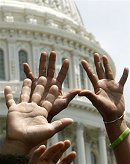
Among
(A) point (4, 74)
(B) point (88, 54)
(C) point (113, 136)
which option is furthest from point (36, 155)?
(B) point (88, 54)

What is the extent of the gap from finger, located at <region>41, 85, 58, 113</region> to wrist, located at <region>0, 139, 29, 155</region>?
1.88ft

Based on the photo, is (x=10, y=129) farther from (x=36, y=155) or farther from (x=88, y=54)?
(x=88, y=54)

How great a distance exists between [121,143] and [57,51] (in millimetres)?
54995

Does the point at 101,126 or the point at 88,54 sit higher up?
the point at 88,54

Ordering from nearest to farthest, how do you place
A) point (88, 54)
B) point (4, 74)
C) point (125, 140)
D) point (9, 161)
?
point (9, 161) → point (125, 140) → point (4, 74) → point (88, 54)

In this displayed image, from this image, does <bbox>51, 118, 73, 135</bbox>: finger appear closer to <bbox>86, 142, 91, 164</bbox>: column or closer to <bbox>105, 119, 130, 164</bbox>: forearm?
<bbox>105, 119, 130, 164</bbox>: forearm

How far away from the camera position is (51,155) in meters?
5.49

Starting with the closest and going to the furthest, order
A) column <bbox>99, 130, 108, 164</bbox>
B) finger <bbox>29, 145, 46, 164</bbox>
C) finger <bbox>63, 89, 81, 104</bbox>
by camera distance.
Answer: finger <bbox>29, 145, 46, 164</bbox> → finger <bbox>63, 89, 81, 104</bbox> → column <bbox>99, 130, 108, 164</bbox>

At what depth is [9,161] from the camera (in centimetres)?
525

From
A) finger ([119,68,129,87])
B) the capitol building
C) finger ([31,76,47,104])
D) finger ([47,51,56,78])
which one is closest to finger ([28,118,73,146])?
finger ([31,76,47,104])

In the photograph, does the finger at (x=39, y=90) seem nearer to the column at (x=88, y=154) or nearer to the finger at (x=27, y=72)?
the finger at (x=27, y=72)

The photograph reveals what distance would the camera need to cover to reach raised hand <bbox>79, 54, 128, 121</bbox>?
6.19 metres

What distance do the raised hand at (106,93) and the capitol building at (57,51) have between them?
4927 cm

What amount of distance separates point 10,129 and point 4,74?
5340 centimetres
